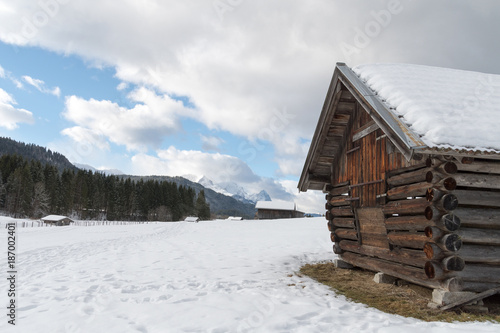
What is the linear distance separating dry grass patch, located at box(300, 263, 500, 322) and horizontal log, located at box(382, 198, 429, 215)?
2010 millimetres

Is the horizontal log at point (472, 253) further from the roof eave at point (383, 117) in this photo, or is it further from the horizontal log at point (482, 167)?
the roof eave at point (383, 117)

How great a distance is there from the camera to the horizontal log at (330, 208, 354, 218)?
Result: 11.0m

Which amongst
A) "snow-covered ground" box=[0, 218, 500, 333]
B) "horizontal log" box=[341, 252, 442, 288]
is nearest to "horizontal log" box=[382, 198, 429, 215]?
"horizontal log" box=[341, 252, 442, 288]

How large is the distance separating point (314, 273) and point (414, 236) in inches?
163

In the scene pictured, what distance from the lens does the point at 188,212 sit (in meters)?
108

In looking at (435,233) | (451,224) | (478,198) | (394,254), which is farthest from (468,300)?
(478,198)

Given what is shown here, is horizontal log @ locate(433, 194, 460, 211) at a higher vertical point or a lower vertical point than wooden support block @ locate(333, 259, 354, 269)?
higher

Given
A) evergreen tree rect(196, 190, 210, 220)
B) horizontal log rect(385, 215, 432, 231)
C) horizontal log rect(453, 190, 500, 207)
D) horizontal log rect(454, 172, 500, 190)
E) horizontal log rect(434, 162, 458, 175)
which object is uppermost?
horizontal log rect(434, 162, 458, 175)

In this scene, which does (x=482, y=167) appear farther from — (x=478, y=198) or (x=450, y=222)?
(x=450, y=222)

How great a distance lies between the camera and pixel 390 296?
25.2ft

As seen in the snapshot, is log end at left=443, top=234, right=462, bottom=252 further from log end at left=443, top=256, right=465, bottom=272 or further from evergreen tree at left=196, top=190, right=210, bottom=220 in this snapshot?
evergreen tree at left=196, top=190, right=210, bottom=220

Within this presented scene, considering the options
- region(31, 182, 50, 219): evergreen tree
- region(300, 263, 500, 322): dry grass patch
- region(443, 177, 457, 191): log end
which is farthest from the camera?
region(31, 182, 50, 219): evergreen tree

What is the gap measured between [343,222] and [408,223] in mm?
3719

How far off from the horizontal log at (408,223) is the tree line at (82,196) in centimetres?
9039
